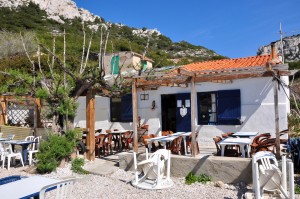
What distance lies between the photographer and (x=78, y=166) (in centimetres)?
860

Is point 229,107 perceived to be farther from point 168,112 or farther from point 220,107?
point 168,112

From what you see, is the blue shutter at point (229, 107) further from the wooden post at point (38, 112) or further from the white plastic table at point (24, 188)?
the white plastic table at point (24, 188)

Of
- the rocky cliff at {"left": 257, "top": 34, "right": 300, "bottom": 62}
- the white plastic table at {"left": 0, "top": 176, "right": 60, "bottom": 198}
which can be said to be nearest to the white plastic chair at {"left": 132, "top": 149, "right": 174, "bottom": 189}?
the white plastic table at {"left": 0, "top": 176, "right": 60, "bottom": 198}

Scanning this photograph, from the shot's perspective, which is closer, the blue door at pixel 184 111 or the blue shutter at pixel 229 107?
the blue shutter at pixel 229 107

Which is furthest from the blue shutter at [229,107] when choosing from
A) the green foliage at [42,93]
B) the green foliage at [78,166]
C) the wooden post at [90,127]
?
the green foliage at [42,93]

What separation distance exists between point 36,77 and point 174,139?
5205mm

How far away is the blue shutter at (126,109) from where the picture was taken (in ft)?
45.9

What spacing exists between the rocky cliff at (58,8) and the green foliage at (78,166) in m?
42.3

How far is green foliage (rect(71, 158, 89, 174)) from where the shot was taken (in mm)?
8508

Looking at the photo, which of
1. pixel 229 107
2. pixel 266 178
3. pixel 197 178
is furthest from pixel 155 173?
pixel 229 107

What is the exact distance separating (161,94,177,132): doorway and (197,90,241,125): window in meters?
2.12

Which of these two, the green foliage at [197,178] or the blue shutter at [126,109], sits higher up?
the blue shutter at [126,109]

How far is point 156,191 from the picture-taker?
22.0 ft

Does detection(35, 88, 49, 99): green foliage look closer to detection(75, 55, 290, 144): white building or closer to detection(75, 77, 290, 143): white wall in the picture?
detection(75, 55, 290, 144): white building
